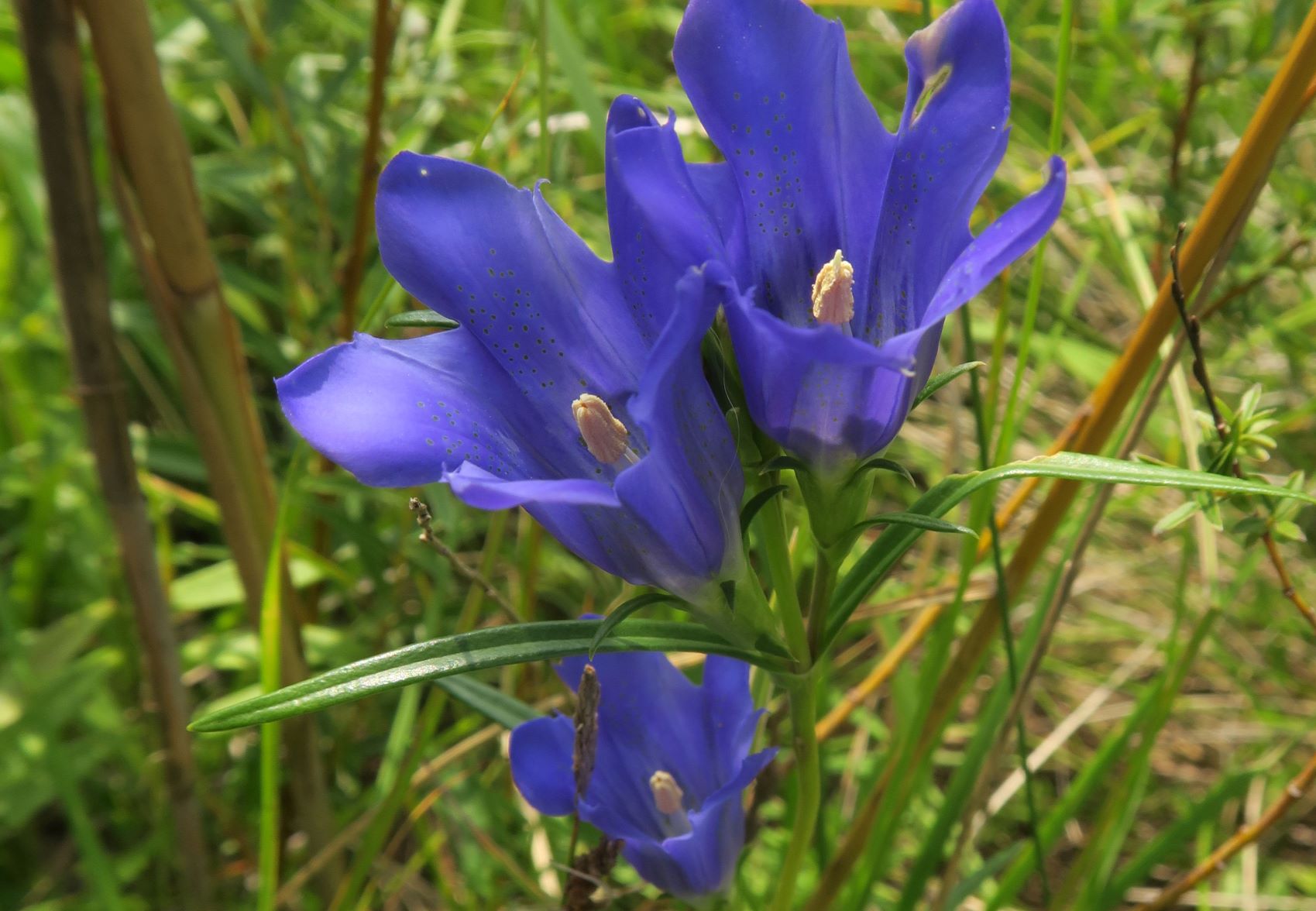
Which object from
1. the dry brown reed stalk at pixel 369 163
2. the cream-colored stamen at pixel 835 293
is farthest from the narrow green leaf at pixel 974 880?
the dry brown reed stalk at pixel 369 163

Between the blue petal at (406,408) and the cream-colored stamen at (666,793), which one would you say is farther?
the cream-colored stamen at (666,793)

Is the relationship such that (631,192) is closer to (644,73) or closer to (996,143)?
(996,143)

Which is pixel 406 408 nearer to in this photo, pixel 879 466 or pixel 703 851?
pixel 879 466

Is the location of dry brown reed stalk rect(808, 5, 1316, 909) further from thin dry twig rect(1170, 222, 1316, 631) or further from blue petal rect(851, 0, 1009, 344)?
blue petal rect(851, 0, 1009, 344)

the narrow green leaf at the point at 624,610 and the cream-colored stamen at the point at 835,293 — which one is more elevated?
the cream-colored stamen at the point at 835,293

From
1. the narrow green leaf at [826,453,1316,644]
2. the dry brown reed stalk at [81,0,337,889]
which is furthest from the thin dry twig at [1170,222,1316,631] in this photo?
the dry brown reed stalk at [81,0,337,889]

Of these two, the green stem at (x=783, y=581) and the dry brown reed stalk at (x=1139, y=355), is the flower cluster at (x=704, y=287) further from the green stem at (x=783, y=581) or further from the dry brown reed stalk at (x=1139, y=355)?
the dry brown reed stalk at (x=1139, y=355)


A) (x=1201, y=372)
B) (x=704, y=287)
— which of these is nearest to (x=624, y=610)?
(x=704, y=287)
